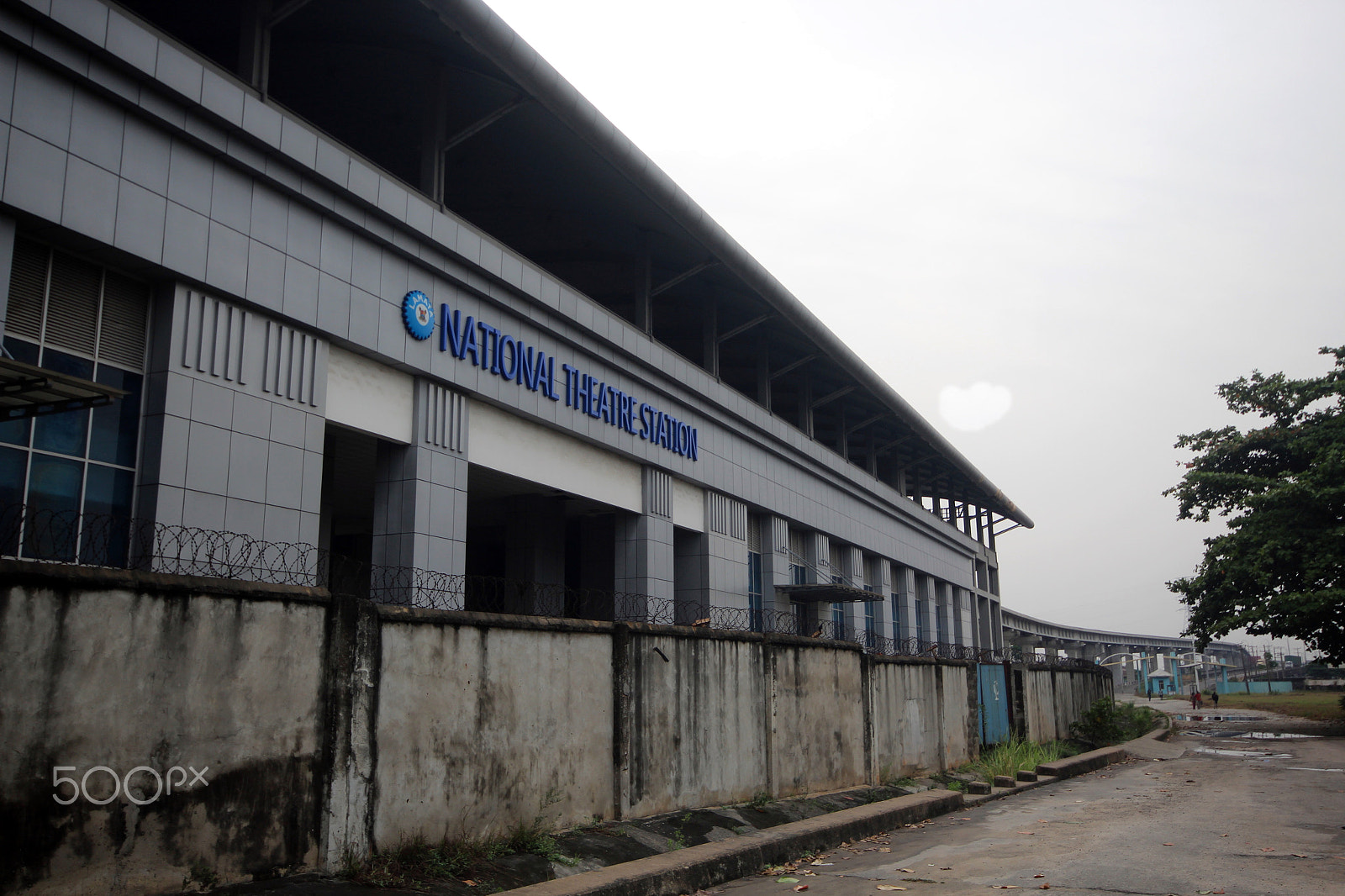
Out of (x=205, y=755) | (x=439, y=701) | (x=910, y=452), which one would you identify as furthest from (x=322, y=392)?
(x=910, y=452)

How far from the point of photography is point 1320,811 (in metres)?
14.4

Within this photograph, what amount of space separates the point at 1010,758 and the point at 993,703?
3.19 m

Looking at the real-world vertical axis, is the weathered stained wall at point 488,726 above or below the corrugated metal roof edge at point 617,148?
below

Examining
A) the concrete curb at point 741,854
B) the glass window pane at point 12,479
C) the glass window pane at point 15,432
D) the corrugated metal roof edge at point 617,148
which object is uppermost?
the corrugated metal roof edge at point 617,148

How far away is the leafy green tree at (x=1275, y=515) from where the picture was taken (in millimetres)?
32281

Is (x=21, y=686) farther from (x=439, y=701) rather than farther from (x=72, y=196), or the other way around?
(x=72, y=196)

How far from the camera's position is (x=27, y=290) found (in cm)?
1082

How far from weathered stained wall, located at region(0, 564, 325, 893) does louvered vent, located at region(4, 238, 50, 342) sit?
17.8ft

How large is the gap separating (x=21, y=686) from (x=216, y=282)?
7.37 metres

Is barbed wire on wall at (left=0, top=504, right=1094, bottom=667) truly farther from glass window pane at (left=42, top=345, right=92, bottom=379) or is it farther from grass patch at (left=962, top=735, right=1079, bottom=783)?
grass patch at (left=962, top=735, right=1079, bottom=783)

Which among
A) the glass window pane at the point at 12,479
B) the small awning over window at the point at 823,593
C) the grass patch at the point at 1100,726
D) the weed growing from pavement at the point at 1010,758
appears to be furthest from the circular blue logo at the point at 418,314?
the grass patch at the point at 1100,726

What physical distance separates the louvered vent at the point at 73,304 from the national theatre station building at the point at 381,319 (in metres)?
0.03

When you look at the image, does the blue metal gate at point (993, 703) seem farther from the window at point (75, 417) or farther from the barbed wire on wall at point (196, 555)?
the window at point (75, 417)

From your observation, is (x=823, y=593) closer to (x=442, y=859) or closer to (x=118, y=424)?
(x=118, y=424)
